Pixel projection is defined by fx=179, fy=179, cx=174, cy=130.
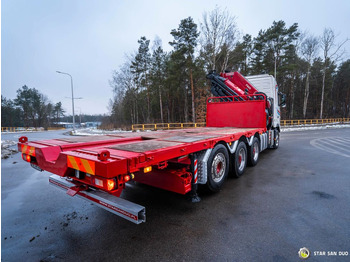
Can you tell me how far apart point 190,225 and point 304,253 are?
1.47 m

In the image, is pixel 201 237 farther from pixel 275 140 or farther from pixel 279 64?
pixel 279 64

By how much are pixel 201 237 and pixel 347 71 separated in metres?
57.4

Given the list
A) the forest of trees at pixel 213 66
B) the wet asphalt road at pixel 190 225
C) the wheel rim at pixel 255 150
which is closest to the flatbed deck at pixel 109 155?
the wet asphalt road at pixel 190 225

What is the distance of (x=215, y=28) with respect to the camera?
1928cm

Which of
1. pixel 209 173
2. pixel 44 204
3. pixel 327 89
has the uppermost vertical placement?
pixel 327 89

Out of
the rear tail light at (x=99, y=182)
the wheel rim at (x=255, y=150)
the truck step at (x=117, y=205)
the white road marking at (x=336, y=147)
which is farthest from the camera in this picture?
the white road marking at (x=336, y=147)

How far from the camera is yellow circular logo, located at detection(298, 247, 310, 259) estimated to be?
7.04ft

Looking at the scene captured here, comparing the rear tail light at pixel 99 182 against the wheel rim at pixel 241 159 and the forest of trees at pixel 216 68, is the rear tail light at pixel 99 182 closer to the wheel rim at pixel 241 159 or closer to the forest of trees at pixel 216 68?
the wheel rim at pixel 241 159

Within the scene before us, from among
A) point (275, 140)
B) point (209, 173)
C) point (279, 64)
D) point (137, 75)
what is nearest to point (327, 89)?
point (279, 64)

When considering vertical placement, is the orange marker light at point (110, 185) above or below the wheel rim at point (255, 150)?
above

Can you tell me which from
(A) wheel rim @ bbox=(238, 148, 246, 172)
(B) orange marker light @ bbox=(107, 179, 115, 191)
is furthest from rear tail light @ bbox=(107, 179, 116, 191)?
(A) wheel rim @ bbox=(238, 148, 246, 172)

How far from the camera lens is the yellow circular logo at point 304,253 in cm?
214

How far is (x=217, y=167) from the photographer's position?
13.2 feet

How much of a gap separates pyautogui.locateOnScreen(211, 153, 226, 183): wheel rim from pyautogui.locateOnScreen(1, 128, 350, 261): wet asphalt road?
1.17 ft
